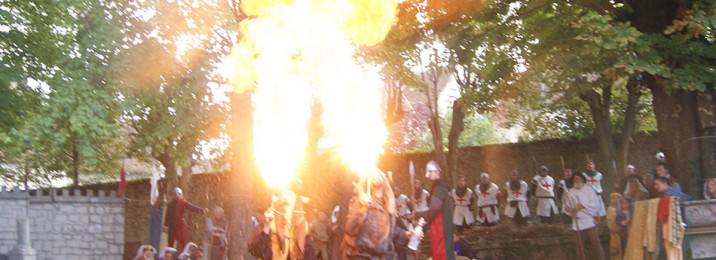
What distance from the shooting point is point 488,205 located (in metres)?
22.9

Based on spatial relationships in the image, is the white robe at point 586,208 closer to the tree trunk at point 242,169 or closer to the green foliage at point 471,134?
the tree trunk at point 242,169

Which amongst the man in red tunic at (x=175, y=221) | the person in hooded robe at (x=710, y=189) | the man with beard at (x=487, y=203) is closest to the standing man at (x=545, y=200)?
the man with beard at (x=487, y=203)

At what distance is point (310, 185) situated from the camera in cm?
2339

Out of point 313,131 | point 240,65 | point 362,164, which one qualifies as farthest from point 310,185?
point 362,164

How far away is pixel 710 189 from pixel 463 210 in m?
7.40

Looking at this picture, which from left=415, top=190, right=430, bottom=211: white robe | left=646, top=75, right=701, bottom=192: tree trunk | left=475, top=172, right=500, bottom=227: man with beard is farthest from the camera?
left=475, top=172, right=500, bottom=227: man with beard

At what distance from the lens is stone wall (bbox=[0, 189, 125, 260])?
79.3 feet

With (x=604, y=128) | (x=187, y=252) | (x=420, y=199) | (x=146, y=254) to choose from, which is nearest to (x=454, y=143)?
(x=604, y=128)

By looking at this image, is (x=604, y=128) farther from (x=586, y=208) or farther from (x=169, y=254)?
(x=169, y=254)

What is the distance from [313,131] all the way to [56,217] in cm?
718

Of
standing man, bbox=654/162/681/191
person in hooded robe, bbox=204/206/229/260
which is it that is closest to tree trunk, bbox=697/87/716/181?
standing man, bbox=654/162/681/191

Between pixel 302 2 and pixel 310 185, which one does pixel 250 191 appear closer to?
pixel 310 185

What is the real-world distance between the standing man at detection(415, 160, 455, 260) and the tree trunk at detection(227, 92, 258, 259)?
788 centimetres

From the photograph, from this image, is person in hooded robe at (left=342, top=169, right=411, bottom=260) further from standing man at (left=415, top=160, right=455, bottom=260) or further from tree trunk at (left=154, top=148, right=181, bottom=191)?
tree trunk at (left=154, top=148, right=181, bottom=191)
